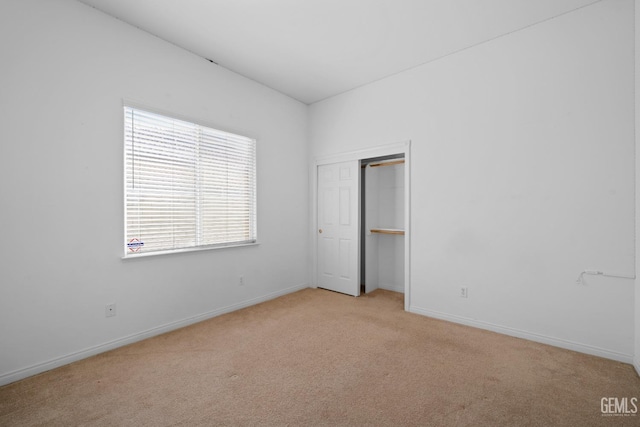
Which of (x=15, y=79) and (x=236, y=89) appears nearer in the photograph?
(x=15, y=79)

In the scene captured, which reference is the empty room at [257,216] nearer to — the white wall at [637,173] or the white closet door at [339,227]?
Result: the white wall at [637,173]

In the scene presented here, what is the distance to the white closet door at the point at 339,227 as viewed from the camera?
4.25 meters

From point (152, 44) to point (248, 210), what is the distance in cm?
211

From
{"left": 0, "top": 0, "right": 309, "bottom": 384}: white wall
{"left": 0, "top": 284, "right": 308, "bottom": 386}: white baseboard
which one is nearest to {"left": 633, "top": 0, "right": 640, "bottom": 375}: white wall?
{"left": 0, "top": 284, "right": 308, "bottom": 386}: white baseboard

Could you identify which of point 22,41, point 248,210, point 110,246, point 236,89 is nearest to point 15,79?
point 22,41

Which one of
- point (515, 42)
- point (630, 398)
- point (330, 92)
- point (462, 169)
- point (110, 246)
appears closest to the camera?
point (630, 398)

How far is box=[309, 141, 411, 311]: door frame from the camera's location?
361cm

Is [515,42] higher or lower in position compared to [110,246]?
higher

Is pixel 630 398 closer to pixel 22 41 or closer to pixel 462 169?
pixel 462 169

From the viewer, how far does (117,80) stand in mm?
2662

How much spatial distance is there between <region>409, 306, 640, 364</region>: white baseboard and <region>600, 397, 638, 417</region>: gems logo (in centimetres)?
52

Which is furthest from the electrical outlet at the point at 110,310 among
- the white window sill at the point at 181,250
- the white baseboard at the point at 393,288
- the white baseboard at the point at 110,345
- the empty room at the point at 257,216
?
the white baseboard at the point at 393,288

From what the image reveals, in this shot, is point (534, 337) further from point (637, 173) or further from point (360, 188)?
point (360, 188)

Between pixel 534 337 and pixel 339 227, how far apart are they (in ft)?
8.67
